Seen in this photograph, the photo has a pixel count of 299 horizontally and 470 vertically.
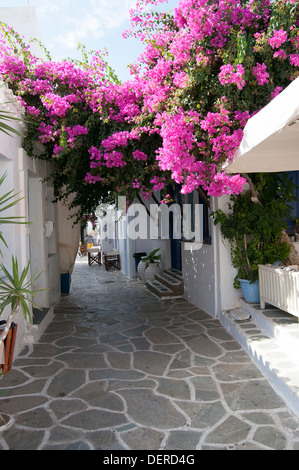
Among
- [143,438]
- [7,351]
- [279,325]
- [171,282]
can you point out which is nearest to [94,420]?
[143,438]

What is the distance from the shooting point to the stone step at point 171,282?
948 centimetres

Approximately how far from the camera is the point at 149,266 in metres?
11.7

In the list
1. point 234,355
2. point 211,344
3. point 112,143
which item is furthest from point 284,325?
point 112,143

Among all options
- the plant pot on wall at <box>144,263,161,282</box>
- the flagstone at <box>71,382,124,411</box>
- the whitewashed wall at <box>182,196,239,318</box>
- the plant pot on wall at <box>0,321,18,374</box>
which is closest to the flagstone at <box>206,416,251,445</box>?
the flagstone at <box>71,382,124,411</box>

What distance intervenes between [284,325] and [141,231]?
9.24 m

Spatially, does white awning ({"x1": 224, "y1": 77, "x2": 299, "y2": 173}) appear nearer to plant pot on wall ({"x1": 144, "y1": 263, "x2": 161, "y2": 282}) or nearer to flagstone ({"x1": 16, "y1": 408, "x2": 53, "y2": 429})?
flagstone ({"x1": 16, "y1": 408, "x2": 53, "y2": 429})

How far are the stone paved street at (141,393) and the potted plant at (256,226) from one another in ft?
3.72

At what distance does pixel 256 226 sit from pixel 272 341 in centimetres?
210

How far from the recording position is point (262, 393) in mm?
3887

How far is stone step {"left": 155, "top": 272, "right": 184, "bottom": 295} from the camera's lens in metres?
9.48

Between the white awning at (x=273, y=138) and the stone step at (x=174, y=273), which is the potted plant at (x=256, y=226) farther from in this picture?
the stone step at (x=174, y=273)

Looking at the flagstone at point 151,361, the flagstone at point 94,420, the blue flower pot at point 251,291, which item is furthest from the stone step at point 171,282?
the flagstone at point 94,420

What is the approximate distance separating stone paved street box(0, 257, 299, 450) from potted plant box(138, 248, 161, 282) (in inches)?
176

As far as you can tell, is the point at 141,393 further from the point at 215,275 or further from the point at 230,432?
the point at 215,275
